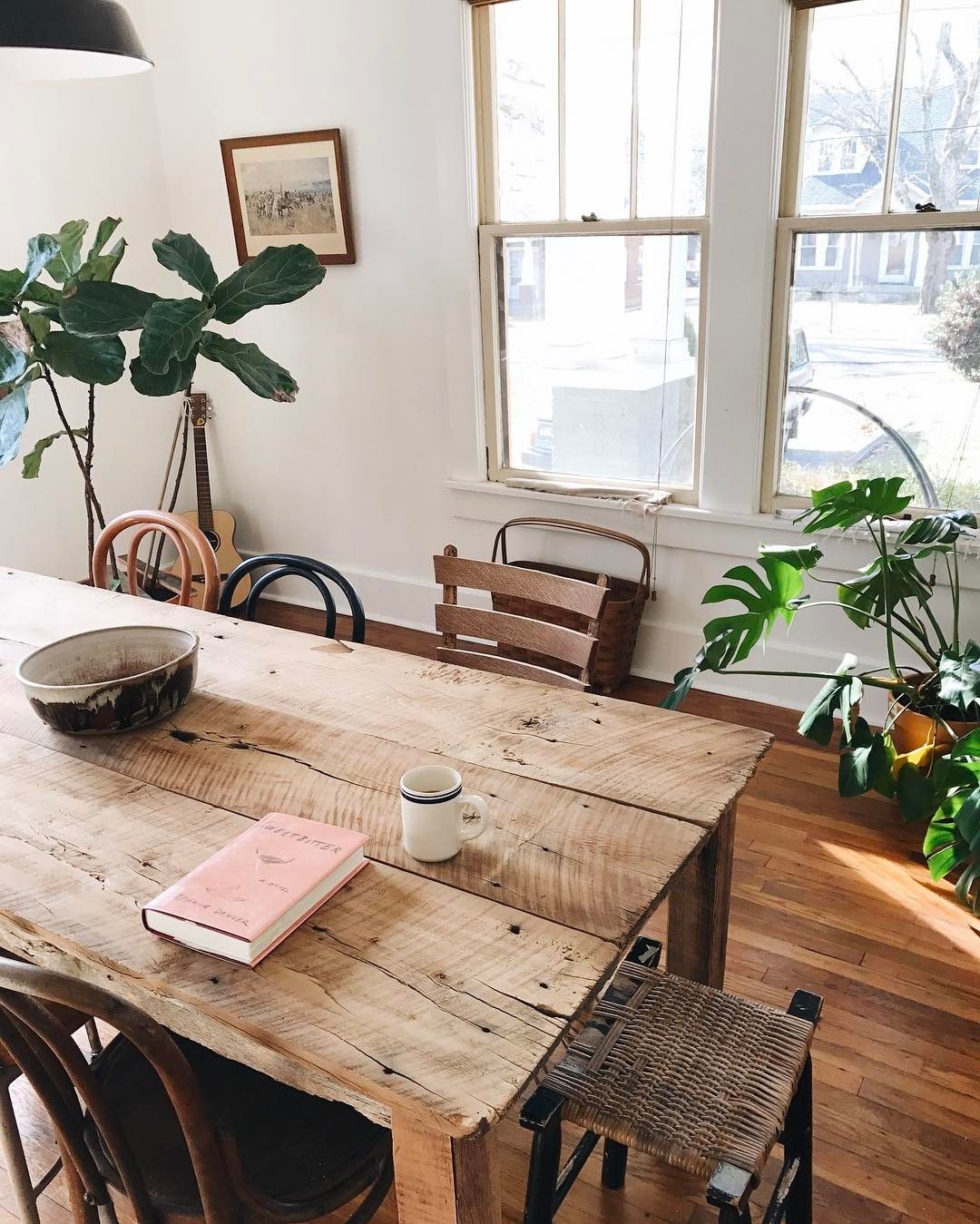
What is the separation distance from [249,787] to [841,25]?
2.40m

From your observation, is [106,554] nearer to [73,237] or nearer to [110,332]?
[110,332]

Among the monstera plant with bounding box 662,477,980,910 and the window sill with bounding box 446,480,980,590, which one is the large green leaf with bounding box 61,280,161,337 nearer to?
the window sill with bounding box 446,480,980,590

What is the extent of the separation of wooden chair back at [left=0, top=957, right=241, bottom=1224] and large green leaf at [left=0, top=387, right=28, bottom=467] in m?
1.82

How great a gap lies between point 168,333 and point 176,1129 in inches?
78.4

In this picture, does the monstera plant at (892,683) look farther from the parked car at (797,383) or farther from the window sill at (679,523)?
the parked car at (797,383)

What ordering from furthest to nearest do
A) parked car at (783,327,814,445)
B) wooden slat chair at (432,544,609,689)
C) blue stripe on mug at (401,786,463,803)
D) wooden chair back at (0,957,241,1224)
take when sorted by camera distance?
parked car at (783,327,814,445) < wooden slat chair at (432,544,609,689) < blue stripe on mug at (401,786,463,803) < wooden chair back at (0,957,241,1224)

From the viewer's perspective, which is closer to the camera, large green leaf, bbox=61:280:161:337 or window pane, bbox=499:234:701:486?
large green leaf, bbox=61:280:161:337

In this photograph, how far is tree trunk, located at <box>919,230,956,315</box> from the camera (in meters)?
2.56

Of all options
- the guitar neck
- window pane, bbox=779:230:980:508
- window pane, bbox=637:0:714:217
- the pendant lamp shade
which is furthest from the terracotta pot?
the guitar neck

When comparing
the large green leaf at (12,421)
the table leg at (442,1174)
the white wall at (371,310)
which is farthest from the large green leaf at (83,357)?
the table leg at (442,1174)

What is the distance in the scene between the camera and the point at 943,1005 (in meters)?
1.96

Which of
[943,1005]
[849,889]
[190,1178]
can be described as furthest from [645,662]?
[190,1178]

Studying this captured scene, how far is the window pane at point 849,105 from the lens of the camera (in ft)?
8.24

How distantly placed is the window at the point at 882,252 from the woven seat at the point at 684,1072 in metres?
1.91
